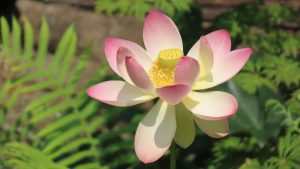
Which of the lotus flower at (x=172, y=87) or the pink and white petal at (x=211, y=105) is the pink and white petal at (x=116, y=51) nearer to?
→ the lotus flower at (x=172, y=87)

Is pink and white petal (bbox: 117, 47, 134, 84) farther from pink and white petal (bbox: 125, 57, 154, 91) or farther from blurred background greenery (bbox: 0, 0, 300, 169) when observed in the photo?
blurred background greenery (bbox: 0, 0, 300, 169)

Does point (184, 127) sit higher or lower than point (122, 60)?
lower

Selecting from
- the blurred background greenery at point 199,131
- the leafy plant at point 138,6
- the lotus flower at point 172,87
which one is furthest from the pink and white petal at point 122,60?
the leafy plant at point 138,6

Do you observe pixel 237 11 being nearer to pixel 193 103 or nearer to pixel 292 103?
pixel 292 103

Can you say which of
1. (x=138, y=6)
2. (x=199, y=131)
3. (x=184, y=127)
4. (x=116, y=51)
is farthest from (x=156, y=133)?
(x=138, y=6)

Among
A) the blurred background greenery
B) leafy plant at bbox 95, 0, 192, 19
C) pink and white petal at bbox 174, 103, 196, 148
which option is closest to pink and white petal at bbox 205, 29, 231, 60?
pink and white petal at bbox 174, 103, 196, 148

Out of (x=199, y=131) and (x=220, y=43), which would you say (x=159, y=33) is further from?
(x=199, y=131)

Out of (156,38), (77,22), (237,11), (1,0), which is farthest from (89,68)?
(156,38)
